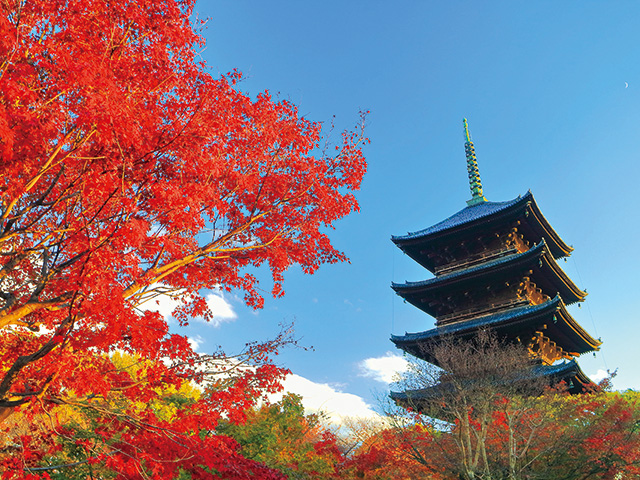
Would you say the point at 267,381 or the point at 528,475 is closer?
the point at 267,381

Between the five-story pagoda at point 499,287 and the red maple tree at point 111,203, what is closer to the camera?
the red maple tree at point 111,203

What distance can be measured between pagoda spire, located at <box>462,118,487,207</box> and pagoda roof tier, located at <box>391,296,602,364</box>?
9.43 metres

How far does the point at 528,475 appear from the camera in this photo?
37.8 ft

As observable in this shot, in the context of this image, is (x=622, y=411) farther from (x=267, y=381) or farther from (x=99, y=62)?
(x=99, y=62)

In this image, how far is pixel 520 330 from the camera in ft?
64.5

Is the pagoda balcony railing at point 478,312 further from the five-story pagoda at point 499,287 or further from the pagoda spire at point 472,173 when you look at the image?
the pagoda spire at point 472,173

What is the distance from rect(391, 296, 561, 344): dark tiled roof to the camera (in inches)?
722

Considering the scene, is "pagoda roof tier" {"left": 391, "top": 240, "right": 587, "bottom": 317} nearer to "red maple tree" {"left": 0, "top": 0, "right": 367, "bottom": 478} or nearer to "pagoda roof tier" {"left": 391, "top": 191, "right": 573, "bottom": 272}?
"pagoda roof tier" {"left": 391, "top": 191, "right": 573, "bottom": 272}

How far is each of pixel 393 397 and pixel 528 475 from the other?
27.4 feet

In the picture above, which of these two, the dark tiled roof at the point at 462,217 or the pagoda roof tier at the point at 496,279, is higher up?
the dark tiled roof at the point at 462,217

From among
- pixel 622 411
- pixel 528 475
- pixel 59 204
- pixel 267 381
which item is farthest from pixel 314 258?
pixel 622 411

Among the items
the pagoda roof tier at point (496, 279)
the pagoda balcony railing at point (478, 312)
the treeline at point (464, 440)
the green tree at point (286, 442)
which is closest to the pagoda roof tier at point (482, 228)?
the pagoda roof tier at point (496, 279)

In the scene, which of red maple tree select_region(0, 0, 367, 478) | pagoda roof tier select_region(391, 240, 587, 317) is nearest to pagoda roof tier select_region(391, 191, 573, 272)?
pagoda roof tier select_region(391, 240, 587, 317)

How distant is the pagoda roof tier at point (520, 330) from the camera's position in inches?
734
